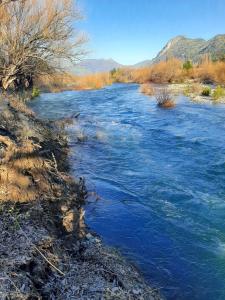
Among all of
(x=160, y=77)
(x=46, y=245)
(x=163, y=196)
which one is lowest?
(x=163, y=196)

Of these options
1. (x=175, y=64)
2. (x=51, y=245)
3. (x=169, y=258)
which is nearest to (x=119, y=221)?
(x=169, y=258)

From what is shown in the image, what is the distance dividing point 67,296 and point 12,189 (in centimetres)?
236

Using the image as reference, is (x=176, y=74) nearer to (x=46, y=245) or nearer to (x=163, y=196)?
(x=163, y=196)

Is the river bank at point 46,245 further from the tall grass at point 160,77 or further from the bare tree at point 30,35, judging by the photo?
the tall grass at point 160,77

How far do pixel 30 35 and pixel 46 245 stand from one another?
18535 millimetres

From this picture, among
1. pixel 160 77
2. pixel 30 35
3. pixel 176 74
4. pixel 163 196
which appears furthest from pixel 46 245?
pixel 160 77

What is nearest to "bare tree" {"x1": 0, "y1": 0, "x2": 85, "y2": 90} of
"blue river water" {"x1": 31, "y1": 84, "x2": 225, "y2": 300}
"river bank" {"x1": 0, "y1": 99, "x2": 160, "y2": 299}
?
"blue river water" {"x1": 31, "y1": 84, "x2": 225, "y2": 300}

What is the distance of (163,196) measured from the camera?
9.10 m

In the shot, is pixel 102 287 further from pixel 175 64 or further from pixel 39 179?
pixel 175 64

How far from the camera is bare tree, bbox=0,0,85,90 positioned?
68.9 feet

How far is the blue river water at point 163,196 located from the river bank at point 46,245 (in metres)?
0.79

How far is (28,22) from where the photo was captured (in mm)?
21312

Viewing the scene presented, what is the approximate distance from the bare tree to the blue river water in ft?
17.4

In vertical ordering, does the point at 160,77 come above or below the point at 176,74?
below
